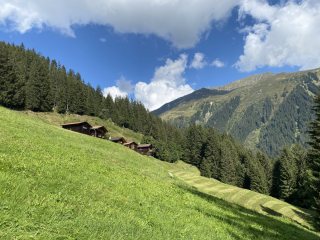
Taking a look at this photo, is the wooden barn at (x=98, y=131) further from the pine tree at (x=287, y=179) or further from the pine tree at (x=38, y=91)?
the pine tree at (x=287, y=179)

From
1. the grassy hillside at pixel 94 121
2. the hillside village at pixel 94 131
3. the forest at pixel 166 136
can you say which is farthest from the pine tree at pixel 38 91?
the hillside village at pixel 94 131

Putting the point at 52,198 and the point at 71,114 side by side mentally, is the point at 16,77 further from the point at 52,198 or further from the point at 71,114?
the point at 52,198

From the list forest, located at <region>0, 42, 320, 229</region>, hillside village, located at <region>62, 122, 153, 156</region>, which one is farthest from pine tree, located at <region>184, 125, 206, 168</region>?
hillside village, located at <region>62, 122, 153, 156</region>

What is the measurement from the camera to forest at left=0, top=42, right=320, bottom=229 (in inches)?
4936

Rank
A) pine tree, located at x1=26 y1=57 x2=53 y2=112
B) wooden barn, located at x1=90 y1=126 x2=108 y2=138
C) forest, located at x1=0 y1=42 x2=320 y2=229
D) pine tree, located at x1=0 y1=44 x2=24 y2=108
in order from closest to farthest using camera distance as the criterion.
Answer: wooden barn, located at x1=90 y1=126 x2=108 y2=138 → pine tree, located at x1=0 y1=44 x2=24 y2=108 → forest, located at x1=0 y1=42 x2=320 y2=229 → pine tree, located at x1=26 y1=57 x2=53 y2=112

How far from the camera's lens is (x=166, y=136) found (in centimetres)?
18938

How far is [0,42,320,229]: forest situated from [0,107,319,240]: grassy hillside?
3775 inches

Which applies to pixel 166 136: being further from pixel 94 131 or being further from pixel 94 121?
pixel 94 131

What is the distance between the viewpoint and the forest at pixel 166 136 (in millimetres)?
125375

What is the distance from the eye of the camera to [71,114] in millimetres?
163000

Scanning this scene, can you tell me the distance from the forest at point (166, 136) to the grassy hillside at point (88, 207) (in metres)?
95.9

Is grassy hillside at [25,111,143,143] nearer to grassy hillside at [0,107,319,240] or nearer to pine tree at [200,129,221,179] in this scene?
pine tree at [200,129,221,179]

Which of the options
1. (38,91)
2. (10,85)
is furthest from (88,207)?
(38,91)

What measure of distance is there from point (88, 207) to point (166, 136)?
175463 mm
